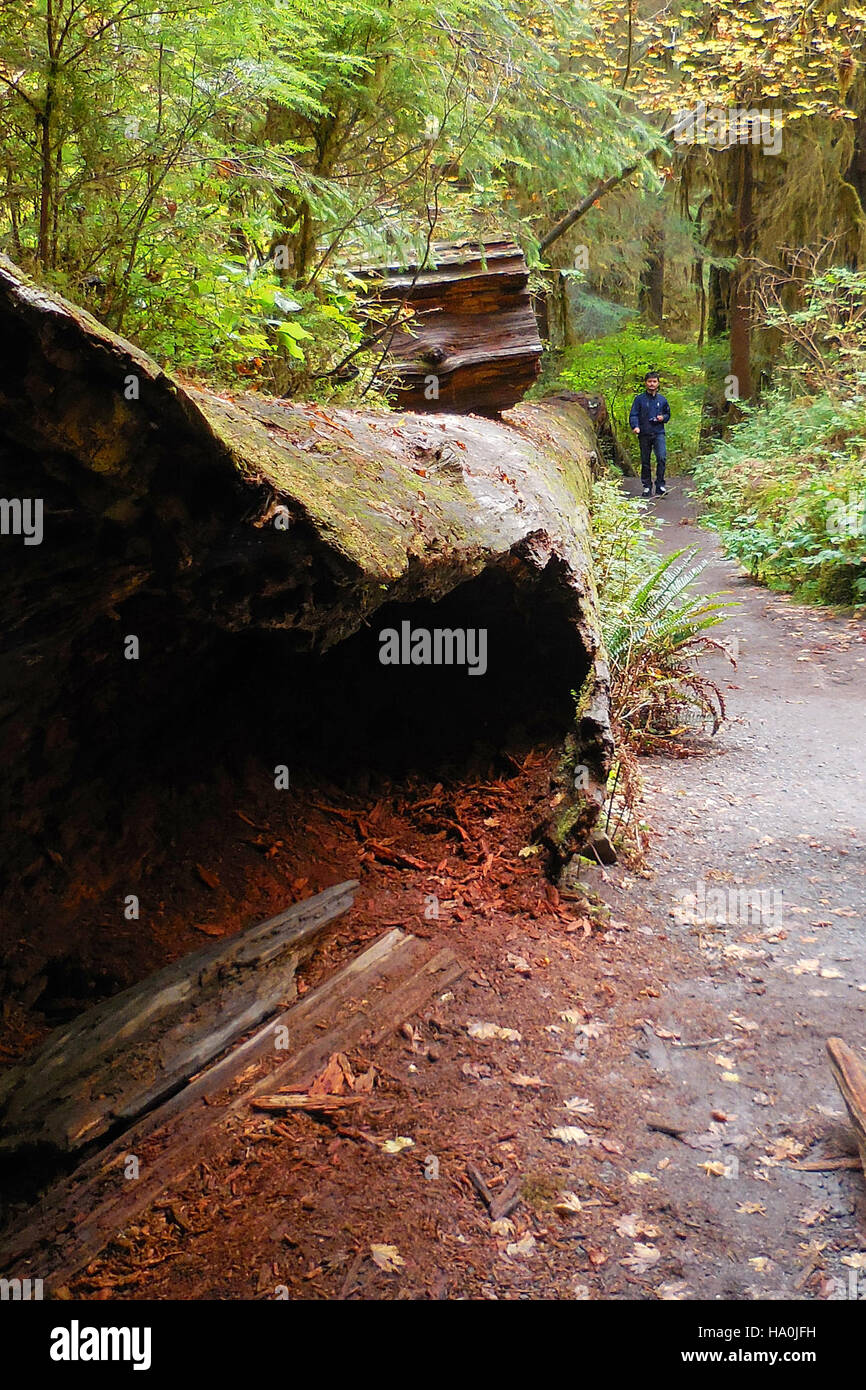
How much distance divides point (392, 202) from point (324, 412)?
10.7ft

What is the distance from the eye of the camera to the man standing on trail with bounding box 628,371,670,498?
16.1 metres

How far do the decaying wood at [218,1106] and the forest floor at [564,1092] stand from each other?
7 cm

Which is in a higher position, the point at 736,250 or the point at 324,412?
the point at 736,250

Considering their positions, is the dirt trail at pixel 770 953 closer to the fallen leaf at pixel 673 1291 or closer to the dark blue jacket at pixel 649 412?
the fallen leaf at pixel 673 1291

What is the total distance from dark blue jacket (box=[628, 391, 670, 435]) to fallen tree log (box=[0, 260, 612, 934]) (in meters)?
12.1

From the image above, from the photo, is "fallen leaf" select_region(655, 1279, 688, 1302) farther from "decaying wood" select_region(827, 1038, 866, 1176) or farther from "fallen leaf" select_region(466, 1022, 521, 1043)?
"fallen leaf" select_region(466, 1022, 521, 1043)

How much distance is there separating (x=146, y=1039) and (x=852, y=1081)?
2.37m

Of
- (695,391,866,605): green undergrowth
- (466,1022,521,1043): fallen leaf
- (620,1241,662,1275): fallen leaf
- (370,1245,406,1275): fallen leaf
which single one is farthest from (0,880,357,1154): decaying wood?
(695,391,866,605): green undergrowth

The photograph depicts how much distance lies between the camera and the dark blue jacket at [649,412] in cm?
1619

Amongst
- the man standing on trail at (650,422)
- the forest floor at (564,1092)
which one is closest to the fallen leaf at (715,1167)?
the forest floor at (564,1092)

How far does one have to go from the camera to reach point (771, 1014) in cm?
347

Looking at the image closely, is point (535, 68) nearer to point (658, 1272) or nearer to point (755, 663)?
point (755, 663)
